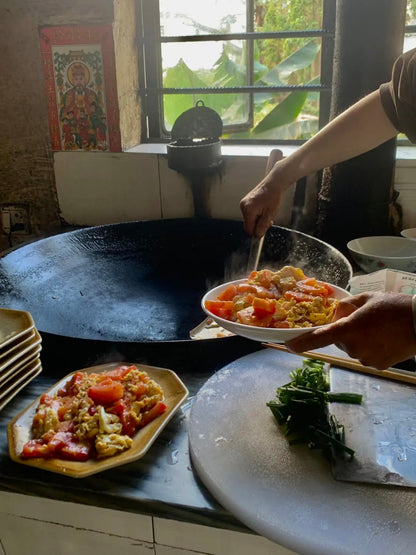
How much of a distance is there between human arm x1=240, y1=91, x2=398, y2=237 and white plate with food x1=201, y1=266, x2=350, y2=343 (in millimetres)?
254

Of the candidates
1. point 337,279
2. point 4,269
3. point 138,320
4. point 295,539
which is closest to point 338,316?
point 295,539

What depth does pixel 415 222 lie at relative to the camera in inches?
88.0

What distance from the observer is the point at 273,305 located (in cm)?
133

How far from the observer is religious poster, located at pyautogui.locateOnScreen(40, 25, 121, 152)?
2.37m

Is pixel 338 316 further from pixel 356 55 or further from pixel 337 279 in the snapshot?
pixel 356 55

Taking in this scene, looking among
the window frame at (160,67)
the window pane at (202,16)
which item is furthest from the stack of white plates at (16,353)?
the window pane at (202,16)

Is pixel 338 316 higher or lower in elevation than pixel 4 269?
higher

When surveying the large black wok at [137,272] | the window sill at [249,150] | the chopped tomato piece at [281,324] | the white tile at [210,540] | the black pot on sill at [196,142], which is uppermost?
the black pot on sill at [196,142]

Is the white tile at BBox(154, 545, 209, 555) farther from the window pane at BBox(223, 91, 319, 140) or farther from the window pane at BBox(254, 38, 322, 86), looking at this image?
the window pane at BBox(254, 38, 322, 86)

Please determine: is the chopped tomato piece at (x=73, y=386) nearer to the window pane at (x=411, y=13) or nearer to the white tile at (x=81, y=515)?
the white tile at (x=81, y=515)

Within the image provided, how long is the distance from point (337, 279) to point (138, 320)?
0.68 m

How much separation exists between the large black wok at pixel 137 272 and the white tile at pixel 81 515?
0.39m

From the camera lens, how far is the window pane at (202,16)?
254 cm

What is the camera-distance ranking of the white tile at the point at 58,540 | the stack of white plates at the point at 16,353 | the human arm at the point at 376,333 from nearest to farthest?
the human arm at the point at 376,333 → the white tile at the point at 58,540 → the stack of white plates at the point at 16,353
